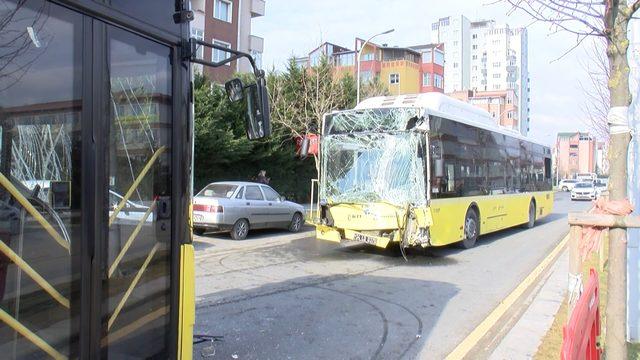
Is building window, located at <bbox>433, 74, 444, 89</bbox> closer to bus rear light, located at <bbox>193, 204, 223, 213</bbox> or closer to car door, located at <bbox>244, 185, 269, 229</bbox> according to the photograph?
car door, located at <bbox>244, 185, 269, 229</bbox>

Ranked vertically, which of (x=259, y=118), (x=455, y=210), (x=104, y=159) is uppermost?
(x=259, y=118)

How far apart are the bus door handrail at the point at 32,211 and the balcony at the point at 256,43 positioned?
34.0 meters

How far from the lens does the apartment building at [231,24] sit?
31.6 meters

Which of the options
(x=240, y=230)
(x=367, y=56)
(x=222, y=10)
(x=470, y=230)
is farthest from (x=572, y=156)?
(x=240, y=230)

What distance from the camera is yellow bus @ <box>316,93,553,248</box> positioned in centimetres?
1066

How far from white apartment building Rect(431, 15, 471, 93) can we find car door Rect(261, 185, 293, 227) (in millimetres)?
116265

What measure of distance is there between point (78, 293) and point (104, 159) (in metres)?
0.64

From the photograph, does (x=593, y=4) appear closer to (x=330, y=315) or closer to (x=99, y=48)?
(x=99, y=48)

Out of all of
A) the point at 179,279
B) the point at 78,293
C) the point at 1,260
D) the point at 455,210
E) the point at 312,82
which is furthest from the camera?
the point at 312,82

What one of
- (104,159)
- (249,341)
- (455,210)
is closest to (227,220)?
(455,210)

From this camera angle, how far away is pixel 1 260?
230cm

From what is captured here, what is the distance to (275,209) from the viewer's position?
15.2 metres

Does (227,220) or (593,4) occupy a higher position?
(593,4)

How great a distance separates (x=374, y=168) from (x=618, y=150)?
7.65m
